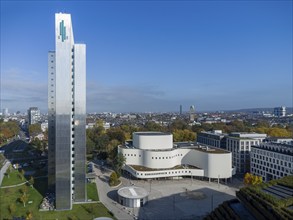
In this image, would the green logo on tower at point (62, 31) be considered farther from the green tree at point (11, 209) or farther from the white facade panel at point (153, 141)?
the white facade panel at point (153, 141)

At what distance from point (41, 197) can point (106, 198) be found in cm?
907

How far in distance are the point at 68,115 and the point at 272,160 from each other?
34.4 m

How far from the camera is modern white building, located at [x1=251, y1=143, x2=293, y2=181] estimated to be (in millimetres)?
43688

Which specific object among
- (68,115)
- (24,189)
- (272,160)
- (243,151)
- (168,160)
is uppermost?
(68,115)

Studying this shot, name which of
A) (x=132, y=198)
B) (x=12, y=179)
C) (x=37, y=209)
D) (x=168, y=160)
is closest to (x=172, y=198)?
(x=132, y=198)

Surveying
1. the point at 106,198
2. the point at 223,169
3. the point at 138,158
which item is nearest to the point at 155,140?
the point at 138,158

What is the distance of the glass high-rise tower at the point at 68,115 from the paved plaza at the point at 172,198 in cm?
512

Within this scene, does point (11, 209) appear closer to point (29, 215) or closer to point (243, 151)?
point (29, 215)

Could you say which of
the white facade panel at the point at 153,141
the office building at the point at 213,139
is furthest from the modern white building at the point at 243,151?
the white facade panel at the point at 153,141

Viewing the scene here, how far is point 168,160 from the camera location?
167 feet

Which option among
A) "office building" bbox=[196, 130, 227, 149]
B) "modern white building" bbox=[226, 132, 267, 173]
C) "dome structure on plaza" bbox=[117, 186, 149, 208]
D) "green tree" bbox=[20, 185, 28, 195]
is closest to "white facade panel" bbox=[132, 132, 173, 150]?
"modern white building" bbox=[226, 132, 267, 173]

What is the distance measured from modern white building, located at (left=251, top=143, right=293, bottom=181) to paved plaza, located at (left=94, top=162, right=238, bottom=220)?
220 inches

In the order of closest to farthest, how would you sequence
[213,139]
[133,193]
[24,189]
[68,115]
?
[68,115]
[133,193]
[24,189]
[213,139]

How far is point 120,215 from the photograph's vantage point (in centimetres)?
3331
